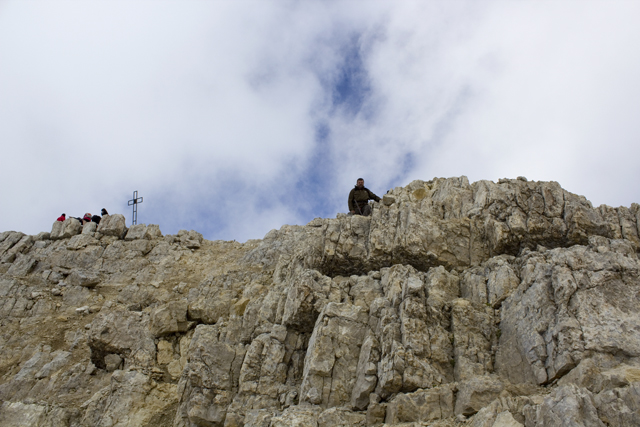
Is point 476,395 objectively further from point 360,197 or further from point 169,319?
point 169,319

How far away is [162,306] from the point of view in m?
25.6

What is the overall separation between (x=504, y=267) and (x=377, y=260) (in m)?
5.99

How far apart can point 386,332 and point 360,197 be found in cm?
1192

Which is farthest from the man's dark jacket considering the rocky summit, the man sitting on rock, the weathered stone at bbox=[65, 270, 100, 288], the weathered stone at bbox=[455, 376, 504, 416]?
the weathered stone at bbox=[65, 270, 100, 288]

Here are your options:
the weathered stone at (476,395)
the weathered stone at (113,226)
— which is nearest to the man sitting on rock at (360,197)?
the weathered stone at (476,395)

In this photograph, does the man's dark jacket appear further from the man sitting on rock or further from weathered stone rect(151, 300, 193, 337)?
weathered stone rect(151, 300, 193, 337)

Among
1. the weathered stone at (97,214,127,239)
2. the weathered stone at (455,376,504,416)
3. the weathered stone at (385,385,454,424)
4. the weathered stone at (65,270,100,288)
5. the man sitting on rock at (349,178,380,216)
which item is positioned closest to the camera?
the weathered stone at (455,376,504,416)

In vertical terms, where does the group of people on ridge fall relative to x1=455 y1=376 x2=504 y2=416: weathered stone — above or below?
above

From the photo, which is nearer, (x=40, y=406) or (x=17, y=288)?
(x=40, y=406)

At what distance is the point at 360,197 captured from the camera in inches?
1100

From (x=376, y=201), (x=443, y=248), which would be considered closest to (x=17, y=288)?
(x=376, y=201)

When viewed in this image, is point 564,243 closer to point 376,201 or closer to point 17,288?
point 376,201

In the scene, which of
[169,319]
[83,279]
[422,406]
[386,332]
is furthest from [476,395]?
[83,279]

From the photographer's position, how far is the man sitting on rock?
1091 inches
